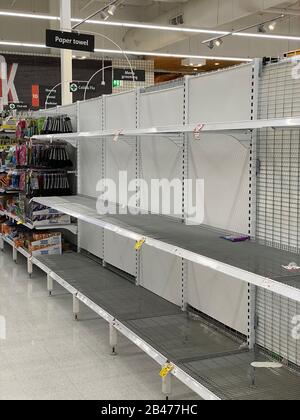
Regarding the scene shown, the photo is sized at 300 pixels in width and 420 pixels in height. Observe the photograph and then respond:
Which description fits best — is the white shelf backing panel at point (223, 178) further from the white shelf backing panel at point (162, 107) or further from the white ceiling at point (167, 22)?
the white ceiling at point (167, 22)

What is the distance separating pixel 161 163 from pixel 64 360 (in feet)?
5.90

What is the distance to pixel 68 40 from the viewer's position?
7.92m

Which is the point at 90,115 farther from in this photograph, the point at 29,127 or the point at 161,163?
the point at 161,163

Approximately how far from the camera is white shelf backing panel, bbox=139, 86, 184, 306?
4309 mm

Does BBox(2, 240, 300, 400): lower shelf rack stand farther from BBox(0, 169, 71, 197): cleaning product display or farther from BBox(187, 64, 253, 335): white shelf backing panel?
BBox(0, 169, 71, 197): cleaning product display

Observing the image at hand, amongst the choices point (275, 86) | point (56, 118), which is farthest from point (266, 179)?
point (56, 118)

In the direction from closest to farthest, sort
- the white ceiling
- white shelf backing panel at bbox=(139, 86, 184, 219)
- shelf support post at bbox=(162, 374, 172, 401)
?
shelf support post at bbox=(162, 374, 172, 401)
white shelf backing panel at bbox=(139, 86, 184, 219)
the white ceiling

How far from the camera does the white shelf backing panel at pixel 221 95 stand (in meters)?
3.43

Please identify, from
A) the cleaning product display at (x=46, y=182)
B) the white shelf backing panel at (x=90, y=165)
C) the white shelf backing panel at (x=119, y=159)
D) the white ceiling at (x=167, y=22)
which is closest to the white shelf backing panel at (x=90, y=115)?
the white shelf backing panel at (x=90, y=165)

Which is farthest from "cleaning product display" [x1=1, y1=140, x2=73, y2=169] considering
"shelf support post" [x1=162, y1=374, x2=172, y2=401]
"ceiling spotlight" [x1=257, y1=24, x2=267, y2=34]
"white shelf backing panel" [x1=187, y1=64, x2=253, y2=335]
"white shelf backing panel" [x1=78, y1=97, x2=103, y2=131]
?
"ceiling spotlight" [x1=257, y1=24, x2=267, y2=34]

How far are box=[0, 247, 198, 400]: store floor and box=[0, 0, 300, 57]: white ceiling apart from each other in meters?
9.22

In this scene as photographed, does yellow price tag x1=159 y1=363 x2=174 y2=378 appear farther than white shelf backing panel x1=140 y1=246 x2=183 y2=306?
No

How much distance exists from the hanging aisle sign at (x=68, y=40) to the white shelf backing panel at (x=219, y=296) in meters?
4.92
